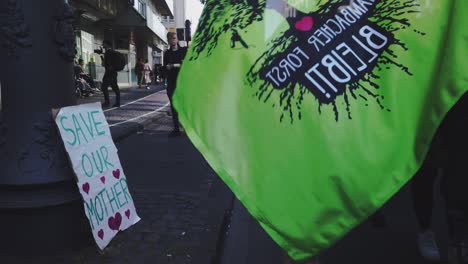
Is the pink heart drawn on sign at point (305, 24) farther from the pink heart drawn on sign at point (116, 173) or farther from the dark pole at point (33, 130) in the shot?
the pink heart drawn on sign at point (116, 173)

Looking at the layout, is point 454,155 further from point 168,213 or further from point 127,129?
point 127,129

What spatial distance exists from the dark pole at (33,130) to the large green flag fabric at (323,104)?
5.55 feet

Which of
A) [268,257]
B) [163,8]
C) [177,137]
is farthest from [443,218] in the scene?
[163,8]

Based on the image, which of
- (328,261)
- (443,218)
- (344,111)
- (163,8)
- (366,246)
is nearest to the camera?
(344,111)

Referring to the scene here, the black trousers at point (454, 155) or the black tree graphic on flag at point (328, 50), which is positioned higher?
the black tree graphic on flag at point (328, 50)

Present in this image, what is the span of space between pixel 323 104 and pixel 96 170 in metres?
2.07

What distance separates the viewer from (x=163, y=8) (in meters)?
47.7

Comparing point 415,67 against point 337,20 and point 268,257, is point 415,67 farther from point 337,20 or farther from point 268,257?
point 268,257

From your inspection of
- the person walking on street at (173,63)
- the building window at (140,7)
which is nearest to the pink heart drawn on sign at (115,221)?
the person walking on street at (173,63)

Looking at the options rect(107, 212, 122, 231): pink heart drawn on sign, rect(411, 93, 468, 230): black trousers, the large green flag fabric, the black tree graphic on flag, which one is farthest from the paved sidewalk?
the black tree graphic on flag

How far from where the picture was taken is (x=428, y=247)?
9.75 ft

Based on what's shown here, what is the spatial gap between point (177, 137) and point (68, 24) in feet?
16.8

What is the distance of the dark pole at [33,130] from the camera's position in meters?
2.65

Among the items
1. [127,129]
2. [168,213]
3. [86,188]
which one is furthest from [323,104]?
[127,129]
